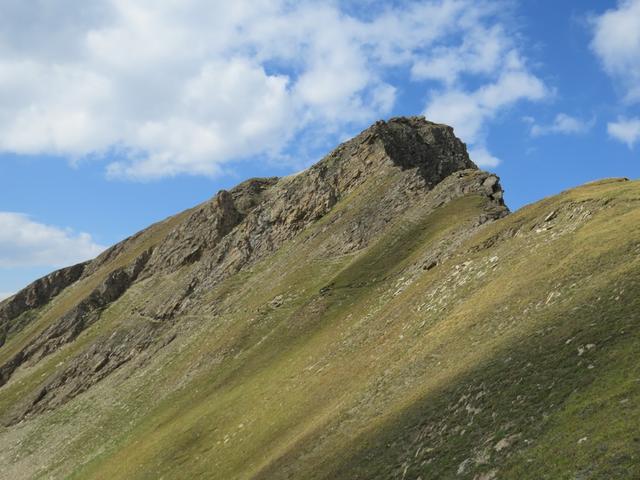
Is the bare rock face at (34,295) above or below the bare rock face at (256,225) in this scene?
above

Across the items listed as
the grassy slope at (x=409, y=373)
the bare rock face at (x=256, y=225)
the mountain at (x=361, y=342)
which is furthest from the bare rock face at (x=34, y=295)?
the grassy slope at (x=409, y=373)

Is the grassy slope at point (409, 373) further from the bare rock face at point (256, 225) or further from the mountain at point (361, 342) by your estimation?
the bare rock face at point (256, 225)

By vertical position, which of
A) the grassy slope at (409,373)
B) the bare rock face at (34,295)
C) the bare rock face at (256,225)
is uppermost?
the bare rock face at (34,295)

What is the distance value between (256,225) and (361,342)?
65.0 m

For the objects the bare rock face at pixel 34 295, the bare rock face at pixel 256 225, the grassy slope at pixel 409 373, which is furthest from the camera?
the bare rock face at pixel 34 295

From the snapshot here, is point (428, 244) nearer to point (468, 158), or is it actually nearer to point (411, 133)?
point (411, 133)

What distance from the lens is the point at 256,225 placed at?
11419 cm

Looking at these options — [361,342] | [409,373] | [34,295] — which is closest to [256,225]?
[361,342]

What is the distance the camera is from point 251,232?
113188 mm

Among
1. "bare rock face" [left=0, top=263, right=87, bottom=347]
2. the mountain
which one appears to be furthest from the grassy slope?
"bare rock face" [left=0, top=263, right=87, bottom=347]

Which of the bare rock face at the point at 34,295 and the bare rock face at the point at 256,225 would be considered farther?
the bare rock face at the point at 34,295

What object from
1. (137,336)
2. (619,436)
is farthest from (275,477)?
(137,336)

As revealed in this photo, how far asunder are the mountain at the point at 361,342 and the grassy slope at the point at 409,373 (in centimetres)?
17

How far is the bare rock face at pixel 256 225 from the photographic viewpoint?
90125 mm
